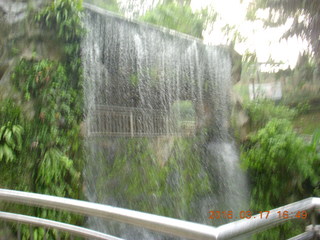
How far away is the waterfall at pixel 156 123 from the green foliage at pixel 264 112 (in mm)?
820

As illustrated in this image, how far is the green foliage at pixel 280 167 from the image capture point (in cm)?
704

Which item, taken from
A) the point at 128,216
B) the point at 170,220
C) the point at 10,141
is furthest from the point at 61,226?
the point at 10,141

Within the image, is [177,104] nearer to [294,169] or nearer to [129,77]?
[129,77]

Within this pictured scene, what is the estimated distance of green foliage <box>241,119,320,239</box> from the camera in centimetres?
704

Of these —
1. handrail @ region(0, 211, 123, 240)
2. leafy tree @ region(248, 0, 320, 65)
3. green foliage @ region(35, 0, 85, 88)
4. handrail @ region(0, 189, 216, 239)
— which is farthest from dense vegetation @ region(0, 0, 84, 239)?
leafy tree @ region(248, 0, 320, 65)

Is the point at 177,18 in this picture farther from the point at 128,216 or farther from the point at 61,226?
the point at 128,216

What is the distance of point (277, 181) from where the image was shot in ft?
24.2

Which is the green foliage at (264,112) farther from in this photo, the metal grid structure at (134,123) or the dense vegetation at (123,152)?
the metal grid structure at (134,123)

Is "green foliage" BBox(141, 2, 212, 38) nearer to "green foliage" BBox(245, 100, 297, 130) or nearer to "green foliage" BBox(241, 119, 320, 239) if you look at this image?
"green foliage" BBox(245, 100, 297, 130)

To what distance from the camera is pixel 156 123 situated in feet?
29.1

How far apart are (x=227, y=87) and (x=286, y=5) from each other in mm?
2831

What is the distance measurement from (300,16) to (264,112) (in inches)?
105

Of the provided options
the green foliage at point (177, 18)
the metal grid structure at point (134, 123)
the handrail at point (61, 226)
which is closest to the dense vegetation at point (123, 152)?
the metal grid structure at point (134, 123)

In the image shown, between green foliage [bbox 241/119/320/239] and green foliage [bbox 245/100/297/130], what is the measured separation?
3.79 ft
